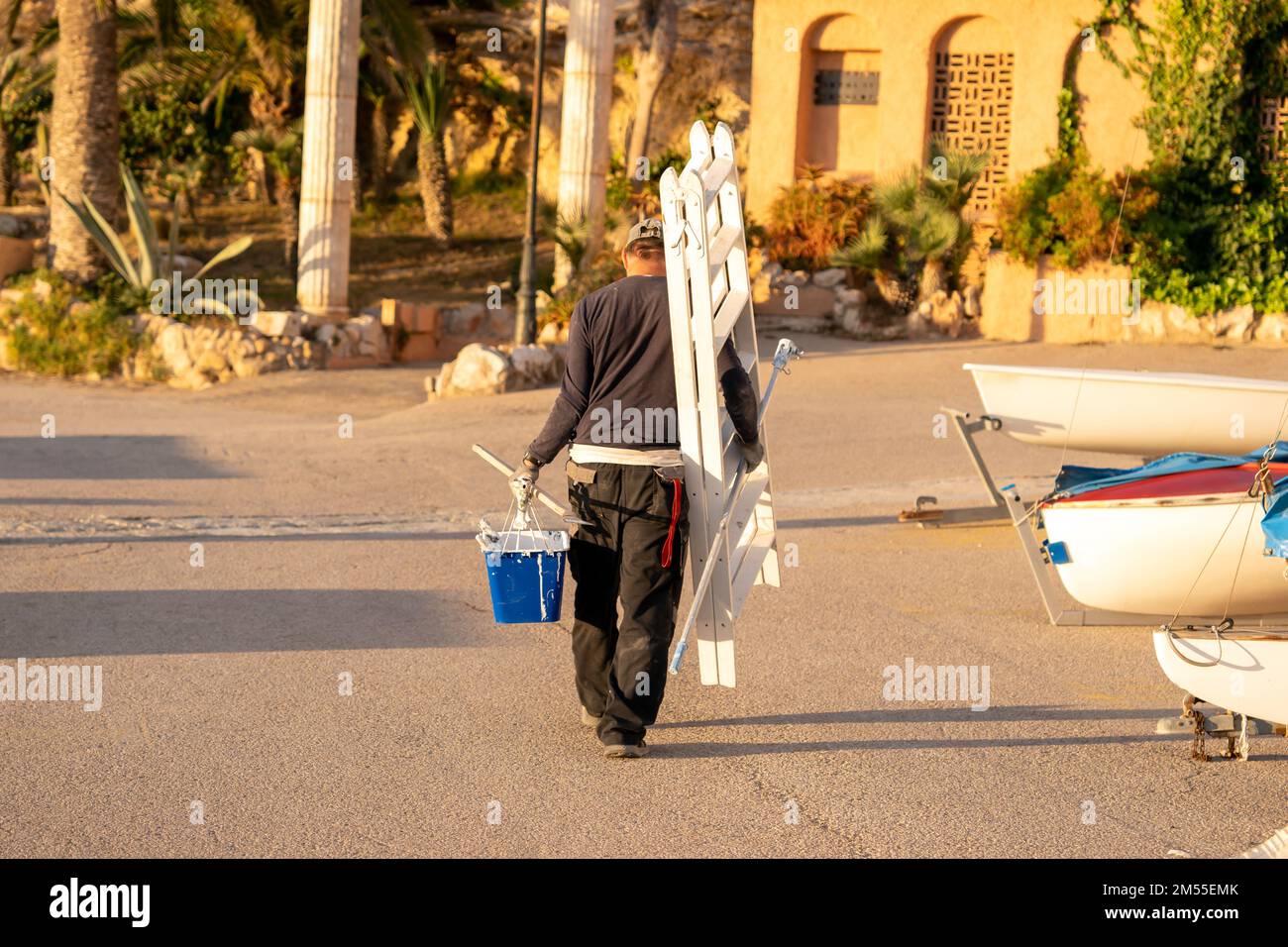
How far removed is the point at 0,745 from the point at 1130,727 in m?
4.38

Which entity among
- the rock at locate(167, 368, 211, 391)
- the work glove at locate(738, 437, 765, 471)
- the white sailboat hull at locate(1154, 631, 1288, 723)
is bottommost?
the rock at locate(167, 368, 211, 391)

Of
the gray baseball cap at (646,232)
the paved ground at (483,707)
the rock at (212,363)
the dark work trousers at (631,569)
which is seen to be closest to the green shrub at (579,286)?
the rock at (212,363)

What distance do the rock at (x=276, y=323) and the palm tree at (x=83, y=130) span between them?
3.01 metres

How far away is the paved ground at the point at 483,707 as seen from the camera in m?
5.00

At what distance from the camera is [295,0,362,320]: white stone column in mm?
20266

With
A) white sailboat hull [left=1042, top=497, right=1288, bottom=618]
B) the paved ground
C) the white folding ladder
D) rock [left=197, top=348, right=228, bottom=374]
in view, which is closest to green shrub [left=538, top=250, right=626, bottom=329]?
rock [left=197, top=348, right=228, bottom=374]

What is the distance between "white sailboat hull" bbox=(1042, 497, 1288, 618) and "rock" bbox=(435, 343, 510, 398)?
972 centimetres

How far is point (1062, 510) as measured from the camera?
7.49 m

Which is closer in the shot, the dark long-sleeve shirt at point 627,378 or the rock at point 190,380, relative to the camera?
the dark long-sleeve shirt at point 627,378

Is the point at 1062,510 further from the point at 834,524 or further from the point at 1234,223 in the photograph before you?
the point at 1234,223

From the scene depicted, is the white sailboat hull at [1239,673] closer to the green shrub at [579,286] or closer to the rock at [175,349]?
the green shrub at [579,286]

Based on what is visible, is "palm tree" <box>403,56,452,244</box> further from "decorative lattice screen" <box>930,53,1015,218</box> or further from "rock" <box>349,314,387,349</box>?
"decorative lattice screen" <box>930,53,1015,218</box>

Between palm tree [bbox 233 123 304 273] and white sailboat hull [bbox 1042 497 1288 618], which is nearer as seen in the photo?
white sailboat hull [bbox 1042 497 1288 618]
